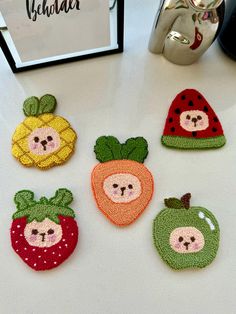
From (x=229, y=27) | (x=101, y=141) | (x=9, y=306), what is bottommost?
(x=9, y=306)

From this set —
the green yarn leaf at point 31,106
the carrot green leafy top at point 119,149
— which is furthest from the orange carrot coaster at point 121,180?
the green yarn leaf at point 31,106

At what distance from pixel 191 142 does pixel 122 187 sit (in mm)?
126

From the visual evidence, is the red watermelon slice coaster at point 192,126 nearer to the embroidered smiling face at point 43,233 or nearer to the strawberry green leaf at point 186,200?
the strawberry green leaf at point 186,200

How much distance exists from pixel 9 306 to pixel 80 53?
387 mm

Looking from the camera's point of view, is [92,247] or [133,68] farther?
[133,68]

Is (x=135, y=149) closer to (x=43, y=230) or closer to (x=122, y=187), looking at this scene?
(x=122, y=187)

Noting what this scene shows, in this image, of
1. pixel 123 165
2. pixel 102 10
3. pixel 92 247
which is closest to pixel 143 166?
pixel 123 165

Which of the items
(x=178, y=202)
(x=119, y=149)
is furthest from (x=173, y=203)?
(x=119, y=149)

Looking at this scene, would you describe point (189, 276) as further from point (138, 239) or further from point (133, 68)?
point (133, 68)

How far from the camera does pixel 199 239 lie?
400 mm

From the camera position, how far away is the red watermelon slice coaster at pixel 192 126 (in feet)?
1.52

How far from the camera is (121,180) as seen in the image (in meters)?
0.43

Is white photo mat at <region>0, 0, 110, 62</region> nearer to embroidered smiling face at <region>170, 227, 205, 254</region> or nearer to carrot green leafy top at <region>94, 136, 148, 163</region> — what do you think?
carrot green leafy top at <region>94, 136, 148, 163</region>

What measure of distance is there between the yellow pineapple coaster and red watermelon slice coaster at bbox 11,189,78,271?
0.17 ft
